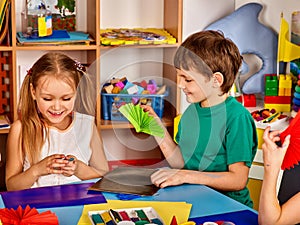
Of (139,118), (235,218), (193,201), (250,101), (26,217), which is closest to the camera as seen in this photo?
(26,217)

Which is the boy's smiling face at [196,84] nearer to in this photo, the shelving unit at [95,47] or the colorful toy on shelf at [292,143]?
the colorful toy on shelf at [292,143]

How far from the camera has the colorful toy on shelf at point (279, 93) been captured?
9.23ft

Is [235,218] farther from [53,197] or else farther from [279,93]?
[279,93]

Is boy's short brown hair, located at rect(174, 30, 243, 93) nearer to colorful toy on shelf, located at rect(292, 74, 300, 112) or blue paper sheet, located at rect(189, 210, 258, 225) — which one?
blue paper sheet, located at rect(189, 210, 258, 225)

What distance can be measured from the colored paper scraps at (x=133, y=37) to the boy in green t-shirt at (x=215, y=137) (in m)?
1.03

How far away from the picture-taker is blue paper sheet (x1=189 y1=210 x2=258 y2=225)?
57.1 inches

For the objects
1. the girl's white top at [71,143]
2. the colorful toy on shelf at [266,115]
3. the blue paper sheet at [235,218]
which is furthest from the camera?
the colorful toy on shelf at [266,115]

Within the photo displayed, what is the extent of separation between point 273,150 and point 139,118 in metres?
0.44

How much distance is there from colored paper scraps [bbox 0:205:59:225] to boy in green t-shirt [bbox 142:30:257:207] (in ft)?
1.29

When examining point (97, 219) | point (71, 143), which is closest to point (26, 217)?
point (97, 219)

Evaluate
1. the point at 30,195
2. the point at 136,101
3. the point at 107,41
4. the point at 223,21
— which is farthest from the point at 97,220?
the point at 223,21

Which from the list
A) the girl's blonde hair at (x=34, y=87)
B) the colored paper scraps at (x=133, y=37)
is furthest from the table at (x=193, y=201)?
the colored paper scraps at (x=133, y=37)

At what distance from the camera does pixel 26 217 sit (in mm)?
1350

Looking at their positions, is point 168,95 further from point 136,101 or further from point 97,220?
point 97,220
